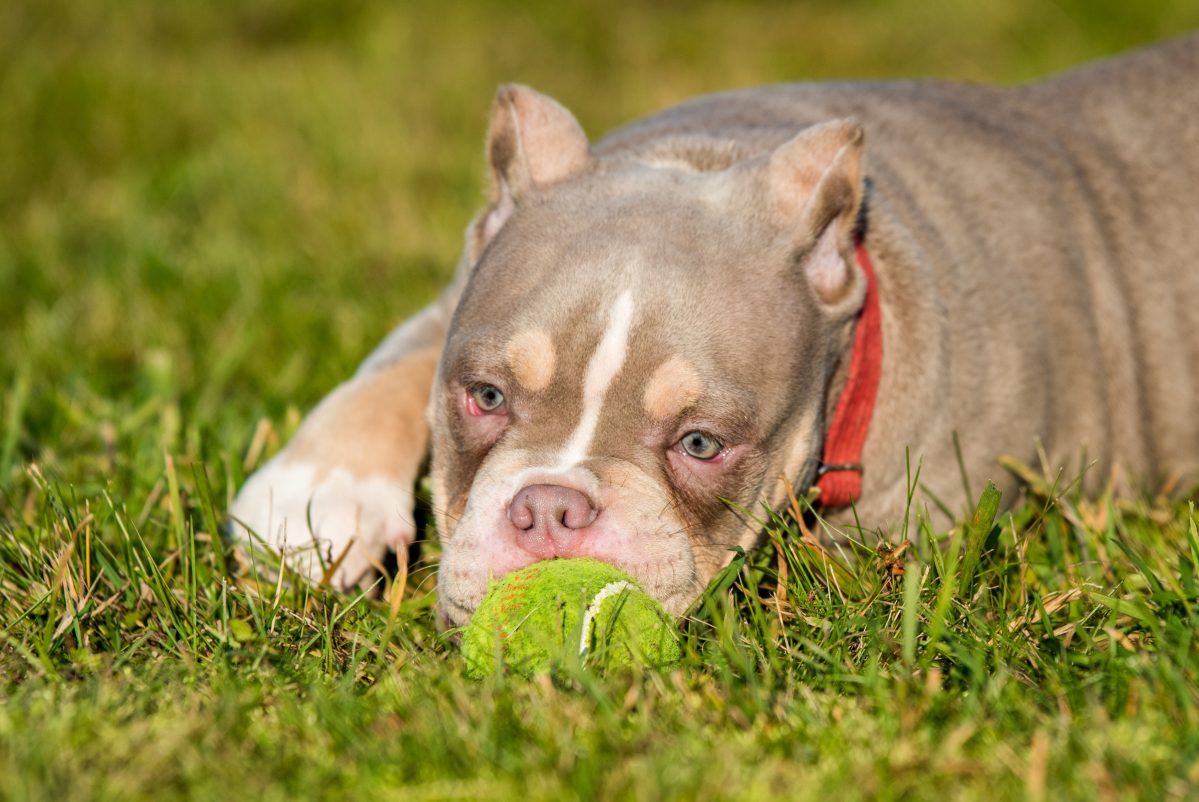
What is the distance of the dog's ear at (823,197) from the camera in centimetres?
358

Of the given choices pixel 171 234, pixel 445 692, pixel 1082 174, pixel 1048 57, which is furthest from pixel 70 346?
pixel 1048 57

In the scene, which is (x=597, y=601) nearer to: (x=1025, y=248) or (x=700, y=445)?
(x=700, y=445)

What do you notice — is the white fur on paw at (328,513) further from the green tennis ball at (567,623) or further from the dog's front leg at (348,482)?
the green tennis ball at (567,623)

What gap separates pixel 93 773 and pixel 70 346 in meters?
3.31

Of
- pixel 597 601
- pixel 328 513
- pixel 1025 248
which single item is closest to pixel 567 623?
pixel 597 601

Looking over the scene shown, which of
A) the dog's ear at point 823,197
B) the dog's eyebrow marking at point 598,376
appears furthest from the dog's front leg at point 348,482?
the dog's ear at point 823,197

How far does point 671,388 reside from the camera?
320 centimetres

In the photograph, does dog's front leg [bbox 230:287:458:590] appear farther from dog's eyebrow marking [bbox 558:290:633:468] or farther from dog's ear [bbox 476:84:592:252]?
dog's eyebrow marking [bbox 558:290:633:468]

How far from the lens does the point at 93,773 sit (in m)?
2.22

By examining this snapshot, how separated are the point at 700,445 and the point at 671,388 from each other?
0.18 metres

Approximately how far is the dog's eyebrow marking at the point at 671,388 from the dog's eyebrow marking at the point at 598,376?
0.09 meters

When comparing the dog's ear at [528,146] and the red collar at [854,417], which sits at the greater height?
the dog's ear at [528,146]

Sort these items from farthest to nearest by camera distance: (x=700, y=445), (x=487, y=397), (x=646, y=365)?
(x=487, y=397)
(x=700, y=445)
(x=646, y=365)


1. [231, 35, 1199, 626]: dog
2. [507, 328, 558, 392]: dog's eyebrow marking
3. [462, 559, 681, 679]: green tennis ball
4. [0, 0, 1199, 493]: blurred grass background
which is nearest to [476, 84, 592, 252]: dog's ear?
[231, 35, 1199, 626]: dog
